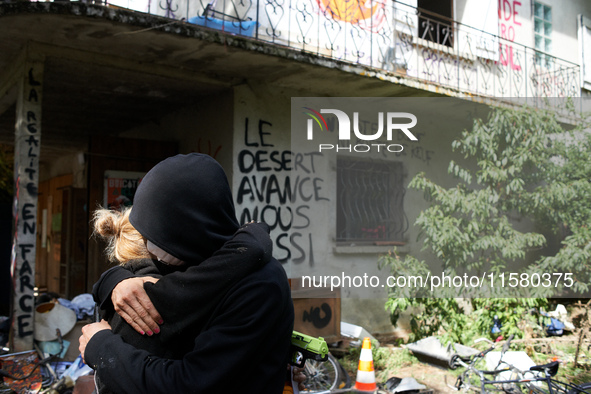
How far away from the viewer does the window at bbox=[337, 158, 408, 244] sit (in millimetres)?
7086

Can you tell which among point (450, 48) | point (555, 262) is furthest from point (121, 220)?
point (450, 48)

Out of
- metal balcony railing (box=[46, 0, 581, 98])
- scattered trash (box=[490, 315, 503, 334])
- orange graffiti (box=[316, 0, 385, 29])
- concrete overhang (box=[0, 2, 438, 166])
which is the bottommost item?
scattered trash (box=[490, 315, 503, 334])

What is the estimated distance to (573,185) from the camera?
678 centimetres

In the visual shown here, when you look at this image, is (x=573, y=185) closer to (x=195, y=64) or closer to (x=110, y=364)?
(x=195, y=64)

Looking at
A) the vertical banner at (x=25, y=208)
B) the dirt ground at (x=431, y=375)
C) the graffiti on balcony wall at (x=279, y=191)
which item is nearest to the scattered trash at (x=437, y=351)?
the dirt ground at (x=431, y=375)

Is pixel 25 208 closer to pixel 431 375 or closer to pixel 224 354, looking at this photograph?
pixel 224 354

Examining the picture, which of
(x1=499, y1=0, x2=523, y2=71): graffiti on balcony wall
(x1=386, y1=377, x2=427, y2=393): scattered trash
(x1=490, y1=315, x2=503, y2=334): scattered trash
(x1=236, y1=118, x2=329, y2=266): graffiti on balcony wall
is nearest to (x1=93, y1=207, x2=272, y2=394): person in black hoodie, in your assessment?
(x1=386, y1=377, x2=427, y2=393): scattered trash

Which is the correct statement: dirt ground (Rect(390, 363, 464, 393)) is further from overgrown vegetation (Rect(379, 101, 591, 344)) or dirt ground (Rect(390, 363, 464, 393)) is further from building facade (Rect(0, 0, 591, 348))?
building facade (Rect(0, 0, 591, 348))

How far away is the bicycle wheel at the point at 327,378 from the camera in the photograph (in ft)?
15.3

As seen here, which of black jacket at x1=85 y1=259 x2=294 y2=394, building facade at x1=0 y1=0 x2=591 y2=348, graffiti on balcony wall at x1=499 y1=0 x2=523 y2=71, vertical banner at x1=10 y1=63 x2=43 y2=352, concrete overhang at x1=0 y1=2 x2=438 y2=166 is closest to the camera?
black jacket at x1=85 y1=259 x2=294 y2=394

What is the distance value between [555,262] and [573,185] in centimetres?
114

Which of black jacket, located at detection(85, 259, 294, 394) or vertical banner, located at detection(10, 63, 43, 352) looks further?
vertical banner, located at detection(10, 63, 43, 352)

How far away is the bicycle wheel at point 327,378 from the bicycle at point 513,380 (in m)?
1.12

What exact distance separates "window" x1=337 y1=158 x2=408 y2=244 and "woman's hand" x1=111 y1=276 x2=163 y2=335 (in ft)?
19.2
